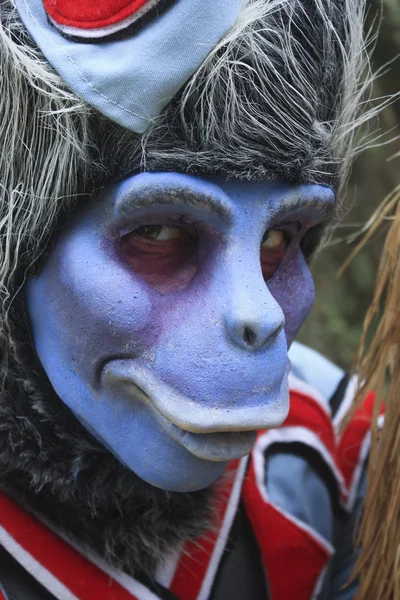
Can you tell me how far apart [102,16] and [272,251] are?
285 millimetres

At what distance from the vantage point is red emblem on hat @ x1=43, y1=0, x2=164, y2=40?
0.72 m

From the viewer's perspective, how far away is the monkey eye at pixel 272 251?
859 millimetres

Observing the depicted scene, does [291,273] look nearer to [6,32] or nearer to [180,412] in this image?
[180,412]

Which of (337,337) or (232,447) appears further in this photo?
(337,337)

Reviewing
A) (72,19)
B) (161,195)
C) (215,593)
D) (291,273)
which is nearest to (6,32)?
(72,19)

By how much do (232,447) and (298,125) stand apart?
30cm

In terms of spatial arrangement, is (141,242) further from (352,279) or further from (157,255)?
(352,279)

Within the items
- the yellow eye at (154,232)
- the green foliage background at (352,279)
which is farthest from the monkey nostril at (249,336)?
the green foliage background at (352,279)

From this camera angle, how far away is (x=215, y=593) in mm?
964

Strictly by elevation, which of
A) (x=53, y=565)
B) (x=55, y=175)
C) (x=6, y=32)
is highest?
(x=6, y=32)

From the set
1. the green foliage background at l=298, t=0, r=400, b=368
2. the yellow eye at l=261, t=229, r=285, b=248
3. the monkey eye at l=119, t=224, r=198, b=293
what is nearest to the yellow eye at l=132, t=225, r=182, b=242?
the monkey eye at l=119, t=224, r=198, b=293

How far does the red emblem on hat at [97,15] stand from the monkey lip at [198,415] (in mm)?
286

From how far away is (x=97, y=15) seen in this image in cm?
73

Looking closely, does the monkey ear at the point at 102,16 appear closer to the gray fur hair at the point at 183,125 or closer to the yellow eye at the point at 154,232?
the gray fur hair at the point at 183,125
